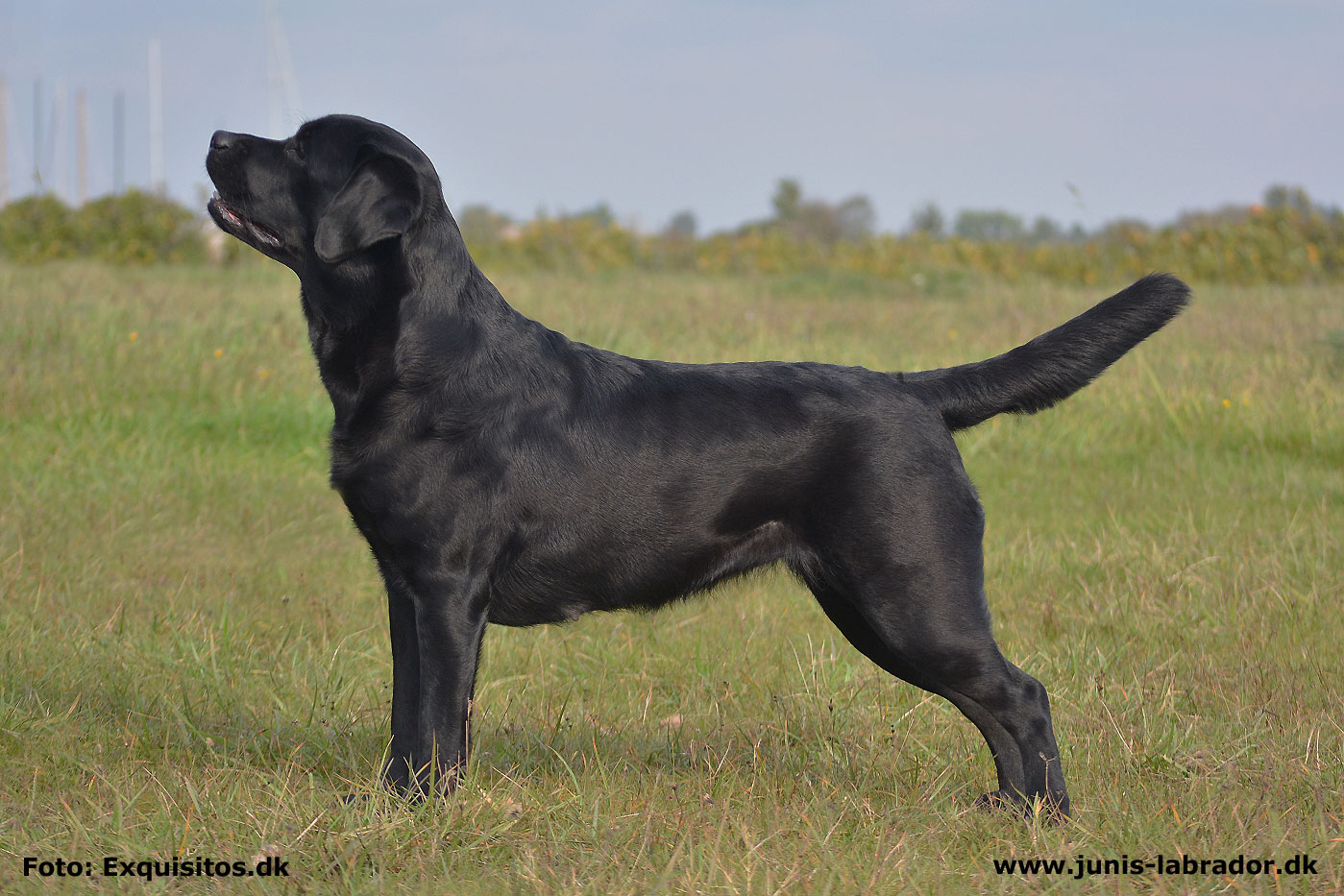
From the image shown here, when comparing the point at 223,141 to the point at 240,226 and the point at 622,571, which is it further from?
the point at 622,571

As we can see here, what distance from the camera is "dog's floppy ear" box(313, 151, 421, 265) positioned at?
289cm

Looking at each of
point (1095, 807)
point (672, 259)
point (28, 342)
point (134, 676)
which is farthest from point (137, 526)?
point (672, 259)

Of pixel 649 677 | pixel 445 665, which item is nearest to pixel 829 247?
pixel 649 677

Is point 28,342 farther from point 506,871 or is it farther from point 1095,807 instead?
point 1095,807

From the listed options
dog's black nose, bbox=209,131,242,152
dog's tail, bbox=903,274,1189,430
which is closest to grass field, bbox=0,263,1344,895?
dog's tail, bbox=903,274,1189,430

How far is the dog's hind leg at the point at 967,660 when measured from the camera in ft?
9.75

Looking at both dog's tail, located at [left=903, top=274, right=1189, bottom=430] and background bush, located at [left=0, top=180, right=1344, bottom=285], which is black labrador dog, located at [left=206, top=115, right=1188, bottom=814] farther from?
background bush, located at [left=0, top=180, right=1344, bottom=285]

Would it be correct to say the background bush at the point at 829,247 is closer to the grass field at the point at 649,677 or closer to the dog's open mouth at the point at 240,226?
the grass field at the point at 649,677

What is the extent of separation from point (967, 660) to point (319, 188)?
2.08 m

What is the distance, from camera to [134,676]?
12.6ft

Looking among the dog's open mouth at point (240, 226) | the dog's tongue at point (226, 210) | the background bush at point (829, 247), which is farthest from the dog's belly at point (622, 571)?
the background bush at point (829, 247)

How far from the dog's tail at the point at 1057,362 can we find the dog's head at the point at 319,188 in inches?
56.0

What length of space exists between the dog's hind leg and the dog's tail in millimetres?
458

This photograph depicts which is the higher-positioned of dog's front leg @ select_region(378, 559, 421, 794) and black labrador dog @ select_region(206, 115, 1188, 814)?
black labrador dog @ select_region(206, 115, 1188, 814)
